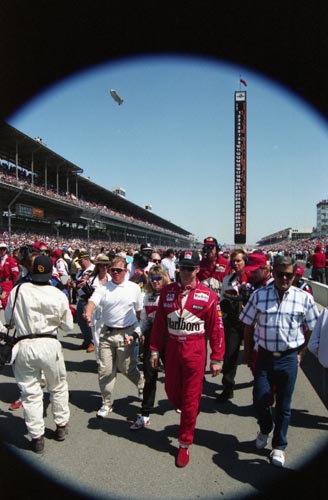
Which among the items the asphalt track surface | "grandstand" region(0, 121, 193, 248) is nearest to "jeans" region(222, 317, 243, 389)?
the asphalt track surface

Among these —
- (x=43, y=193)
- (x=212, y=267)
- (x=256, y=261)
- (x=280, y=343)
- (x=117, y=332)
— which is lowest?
(x=117, y=332)

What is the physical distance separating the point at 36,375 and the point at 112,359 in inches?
34.7

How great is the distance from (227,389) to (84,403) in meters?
1.71

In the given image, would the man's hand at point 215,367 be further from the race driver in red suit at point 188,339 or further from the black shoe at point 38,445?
the black shoe at point 38,445

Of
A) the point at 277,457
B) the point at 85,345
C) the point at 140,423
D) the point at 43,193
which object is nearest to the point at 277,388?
the point at 277,457

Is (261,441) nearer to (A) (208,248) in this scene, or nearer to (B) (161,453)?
(B) (161,453)

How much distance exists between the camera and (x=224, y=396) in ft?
13.6

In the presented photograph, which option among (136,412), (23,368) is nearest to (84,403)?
(136,412)

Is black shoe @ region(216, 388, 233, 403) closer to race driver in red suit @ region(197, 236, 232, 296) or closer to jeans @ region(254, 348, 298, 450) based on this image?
jeans @ region(254, 348, 298, 450)

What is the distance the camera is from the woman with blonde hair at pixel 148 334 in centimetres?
354

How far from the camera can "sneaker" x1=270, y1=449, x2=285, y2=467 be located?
2844 mm

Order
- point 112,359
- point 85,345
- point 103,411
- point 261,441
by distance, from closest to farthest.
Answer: point 261,441 < point 103,411 < point 112,359 < point 85,345

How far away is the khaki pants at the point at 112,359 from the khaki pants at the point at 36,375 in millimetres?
583

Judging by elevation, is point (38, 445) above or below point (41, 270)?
below
